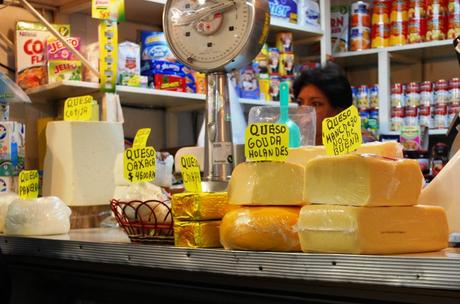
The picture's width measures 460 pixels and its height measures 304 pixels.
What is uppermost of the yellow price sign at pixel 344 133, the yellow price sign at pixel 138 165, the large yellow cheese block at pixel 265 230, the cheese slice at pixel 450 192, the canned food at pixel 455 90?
the canned food at pixel 455 90

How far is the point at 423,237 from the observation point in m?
1.07

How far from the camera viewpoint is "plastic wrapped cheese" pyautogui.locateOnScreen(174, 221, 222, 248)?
4.13ft

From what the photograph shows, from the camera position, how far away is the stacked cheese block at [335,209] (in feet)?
3.36

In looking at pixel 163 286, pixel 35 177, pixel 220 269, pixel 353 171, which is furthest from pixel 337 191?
pixel 35 177

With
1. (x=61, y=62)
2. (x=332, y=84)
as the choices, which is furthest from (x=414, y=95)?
(x=61, y=62)

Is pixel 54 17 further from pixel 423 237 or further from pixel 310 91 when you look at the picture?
pixel 423 237

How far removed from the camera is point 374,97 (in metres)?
4.06

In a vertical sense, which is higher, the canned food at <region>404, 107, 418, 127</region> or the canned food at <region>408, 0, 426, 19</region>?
the canned food at <region>408, 0, 426, 19</region>

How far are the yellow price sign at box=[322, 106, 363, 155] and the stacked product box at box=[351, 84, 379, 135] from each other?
2.96 meters

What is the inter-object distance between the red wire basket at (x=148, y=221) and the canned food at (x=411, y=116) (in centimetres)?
270

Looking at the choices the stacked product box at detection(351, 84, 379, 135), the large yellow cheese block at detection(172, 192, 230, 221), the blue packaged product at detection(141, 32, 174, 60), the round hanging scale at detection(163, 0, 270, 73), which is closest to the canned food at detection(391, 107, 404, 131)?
the stacked product box at detection(351, 84, 379, 135)

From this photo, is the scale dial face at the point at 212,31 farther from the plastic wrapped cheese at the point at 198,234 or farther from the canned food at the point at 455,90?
the canned food at the point at 455,90

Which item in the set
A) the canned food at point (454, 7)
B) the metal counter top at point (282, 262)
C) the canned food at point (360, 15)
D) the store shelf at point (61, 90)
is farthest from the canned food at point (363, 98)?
the metal counter top at point (282, 262)

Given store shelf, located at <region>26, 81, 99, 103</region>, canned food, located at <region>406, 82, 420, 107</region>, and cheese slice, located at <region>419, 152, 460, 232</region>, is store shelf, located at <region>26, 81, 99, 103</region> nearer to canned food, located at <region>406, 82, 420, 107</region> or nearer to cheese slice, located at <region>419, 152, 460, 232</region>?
cheese slice, located at <region>419, 152, 460, 232</region>
